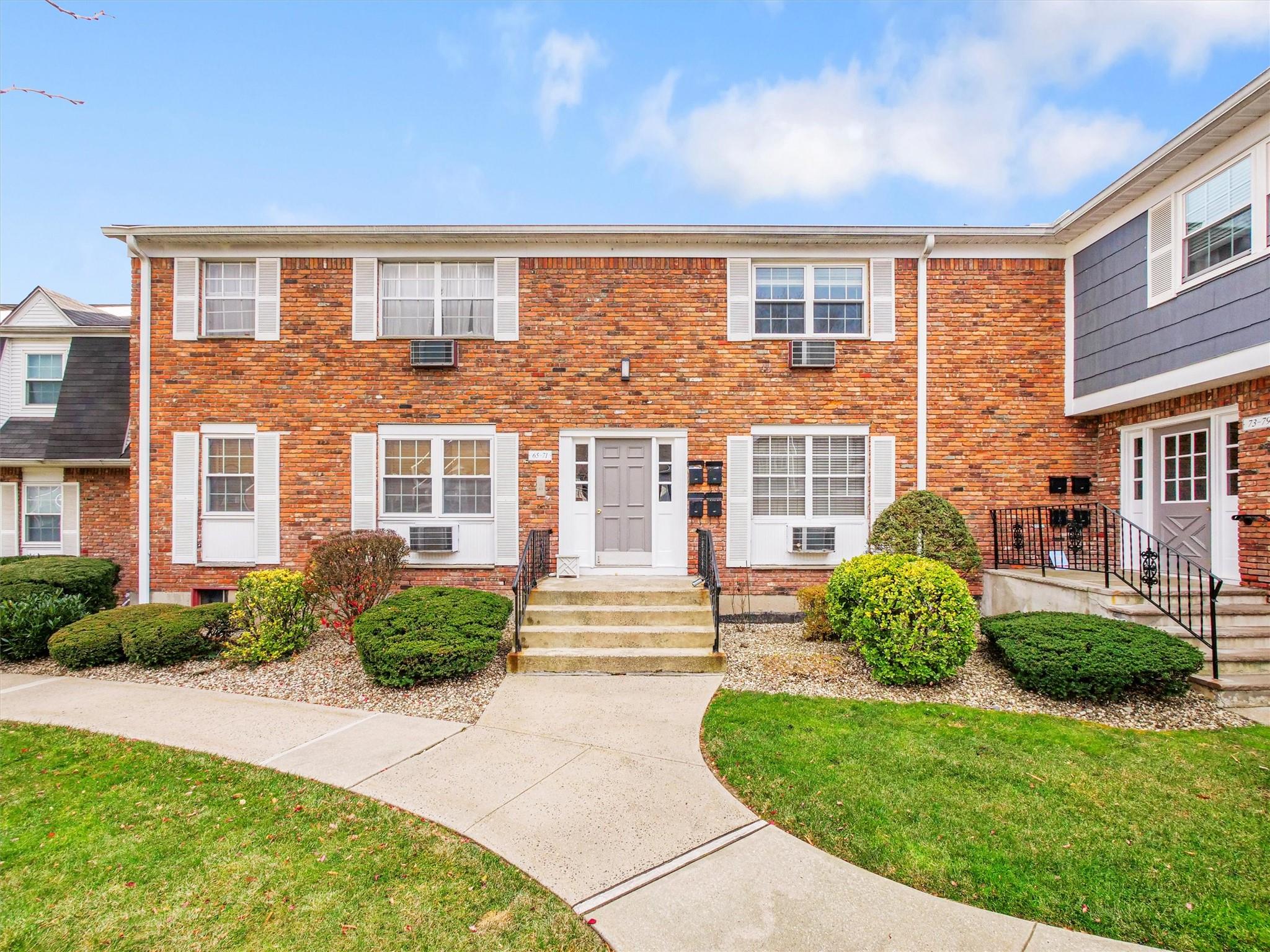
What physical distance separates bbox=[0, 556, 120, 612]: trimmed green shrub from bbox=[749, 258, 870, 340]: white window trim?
1015cm

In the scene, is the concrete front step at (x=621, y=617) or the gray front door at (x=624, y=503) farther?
the gray front door at (x=624, y=503)

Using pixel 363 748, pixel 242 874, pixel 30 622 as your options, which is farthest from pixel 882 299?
pixel 30 622

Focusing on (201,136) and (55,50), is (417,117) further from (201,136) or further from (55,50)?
(55,50)

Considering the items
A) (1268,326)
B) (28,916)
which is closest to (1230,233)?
(1268,326)

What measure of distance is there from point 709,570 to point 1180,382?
19.7ft

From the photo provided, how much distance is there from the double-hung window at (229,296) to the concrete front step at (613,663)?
6.89m

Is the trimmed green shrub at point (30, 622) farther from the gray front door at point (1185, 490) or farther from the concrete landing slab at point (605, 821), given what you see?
the gray front door at point (1185, 490)

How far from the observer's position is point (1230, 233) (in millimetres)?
6551

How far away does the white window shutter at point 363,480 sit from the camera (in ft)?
28.8

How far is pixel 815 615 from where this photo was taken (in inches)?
296

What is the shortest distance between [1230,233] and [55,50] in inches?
412

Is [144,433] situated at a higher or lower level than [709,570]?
higher

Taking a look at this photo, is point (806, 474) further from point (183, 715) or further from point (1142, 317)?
point (183, 715)

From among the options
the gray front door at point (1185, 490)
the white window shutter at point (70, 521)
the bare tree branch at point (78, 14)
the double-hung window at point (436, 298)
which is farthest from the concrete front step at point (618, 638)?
the white window shutter at point (70, 521)
